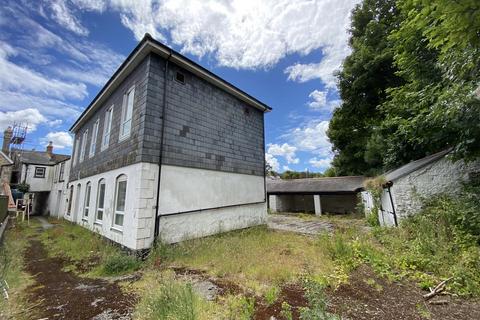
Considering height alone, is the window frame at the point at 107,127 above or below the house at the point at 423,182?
above

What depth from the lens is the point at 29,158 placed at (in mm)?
22031

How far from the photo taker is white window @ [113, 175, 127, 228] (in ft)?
22.7

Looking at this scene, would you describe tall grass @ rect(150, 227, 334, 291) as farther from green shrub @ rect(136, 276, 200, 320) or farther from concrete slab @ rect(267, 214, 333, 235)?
concrete slab @ rect(267, 214, 333, 235)

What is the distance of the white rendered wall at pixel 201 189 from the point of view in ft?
21.9

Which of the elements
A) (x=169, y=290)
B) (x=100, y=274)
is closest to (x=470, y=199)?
(x=169, y=290)

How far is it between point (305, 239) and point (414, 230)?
11.3 ft

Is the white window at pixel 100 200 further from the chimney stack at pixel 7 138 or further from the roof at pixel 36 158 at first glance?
the chimney stack at pixel 7 138

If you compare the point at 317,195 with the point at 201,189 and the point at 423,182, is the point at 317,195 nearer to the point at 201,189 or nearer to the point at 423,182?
the point at 423,182

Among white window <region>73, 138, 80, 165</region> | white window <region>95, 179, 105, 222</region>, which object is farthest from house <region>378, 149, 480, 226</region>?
white window <region>73, 138, 80, 165</region>

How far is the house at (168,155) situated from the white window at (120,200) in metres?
0.04

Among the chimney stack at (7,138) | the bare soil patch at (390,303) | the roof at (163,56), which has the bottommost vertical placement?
the bare soil patch at (390,303)

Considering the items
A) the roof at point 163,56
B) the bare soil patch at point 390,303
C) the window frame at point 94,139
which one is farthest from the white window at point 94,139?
the bare soil patch at point 390,303

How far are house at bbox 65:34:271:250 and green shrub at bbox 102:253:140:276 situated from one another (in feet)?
1.79

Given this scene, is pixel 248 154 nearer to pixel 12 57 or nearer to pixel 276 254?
pixel 276 254
